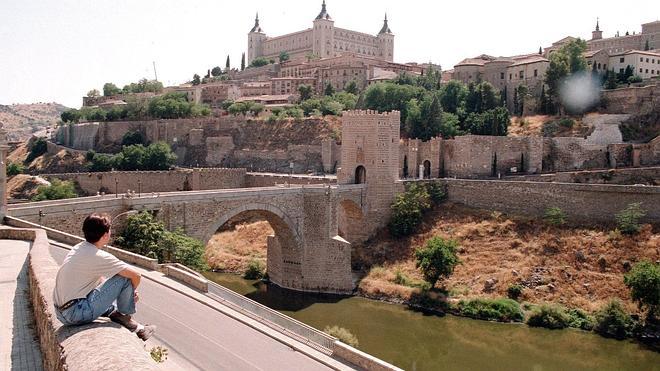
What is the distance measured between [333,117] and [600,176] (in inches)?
1022

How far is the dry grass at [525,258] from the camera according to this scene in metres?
24.6

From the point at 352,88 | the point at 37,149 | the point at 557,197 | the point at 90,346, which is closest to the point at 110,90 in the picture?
the point at 37,149

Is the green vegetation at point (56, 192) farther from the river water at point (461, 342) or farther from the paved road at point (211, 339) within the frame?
the paved road at point (211, 339)

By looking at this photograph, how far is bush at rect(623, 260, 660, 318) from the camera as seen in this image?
21.7 metres

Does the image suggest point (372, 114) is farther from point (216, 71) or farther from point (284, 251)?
point (216, 71)

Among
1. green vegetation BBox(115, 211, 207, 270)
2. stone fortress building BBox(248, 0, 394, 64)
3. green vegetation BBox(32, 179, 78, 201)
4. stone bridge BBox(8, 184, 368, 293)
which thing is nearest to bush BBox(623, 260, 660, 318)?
stone bridge BBox(8, 184, 368, 293)

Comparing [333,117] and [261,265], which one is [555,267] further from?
[333,117]

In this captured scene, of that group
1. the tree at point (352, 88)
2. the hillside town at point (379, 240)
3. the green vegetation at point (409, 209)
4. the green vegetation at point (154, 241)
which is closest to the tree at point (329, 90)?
the tree at point (352, 88)

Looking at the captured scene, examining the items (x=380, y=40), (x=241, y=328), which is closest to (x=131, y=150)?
(x=241, y=328)

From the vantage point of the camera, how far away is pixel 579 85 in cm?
4478

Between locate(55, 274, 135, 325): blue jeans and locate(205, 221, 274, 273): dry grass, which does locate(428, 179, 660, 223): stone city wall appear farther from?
locate(55, 274, 135, 325): blue jeans

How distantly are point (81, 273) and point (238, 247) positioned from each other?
95.6 feet

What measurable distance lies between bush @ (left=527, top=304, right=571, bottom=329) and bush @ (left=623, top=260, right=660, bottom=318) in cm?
260

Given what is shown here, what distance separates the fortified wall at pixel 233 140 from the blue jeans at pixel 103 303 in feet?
134
